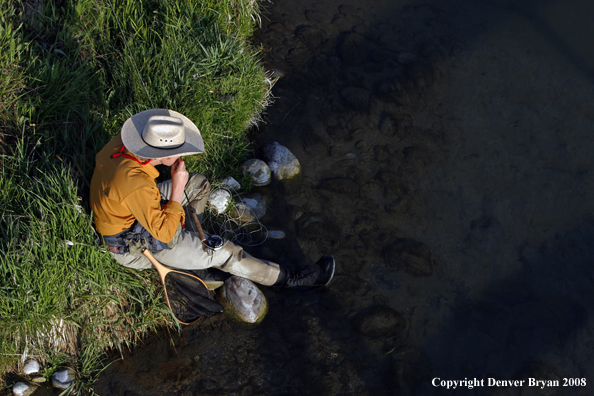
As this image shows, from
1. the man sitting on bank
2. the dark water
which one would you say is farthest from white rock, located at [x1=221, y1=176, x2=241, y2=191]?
the man sitting on bank

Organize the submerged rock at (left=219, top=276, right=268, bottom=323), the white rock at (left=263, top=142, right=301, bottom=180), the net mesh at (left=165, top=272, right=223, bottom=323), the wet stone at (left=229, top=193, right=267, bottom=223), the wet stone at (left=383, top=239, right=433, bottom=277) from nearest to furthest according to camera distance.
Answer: the net mesh at (left=165, top=272, right=223, bottom=323)
the submerged rock at (left=219, top=276, right=268, bottom=323)
the wet stone at (left=383, top=239, right=433, bottom=277)
the wet stone at (left=229, top=193, right=267, bottom=223)
the white rock at (left=263, top=142, right=301, bottom=180)

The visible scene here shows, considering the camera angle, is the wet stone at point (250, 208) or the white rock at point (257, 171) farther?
the white rock at point (257, 171)

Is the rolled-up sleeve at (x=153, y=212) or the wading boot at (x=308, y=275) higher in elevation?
the rolled-up sleeve at (x=153, y=212)

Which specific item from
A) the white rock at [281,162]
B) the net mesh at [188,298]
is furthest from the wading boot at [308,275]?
the white rock at [281,162]

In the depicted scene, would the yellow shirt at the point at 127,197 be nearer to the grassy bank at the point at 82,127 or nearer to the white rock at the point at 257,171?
the grassy bank at the point at 82,127

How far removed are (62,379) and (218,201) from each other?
5.97 feet

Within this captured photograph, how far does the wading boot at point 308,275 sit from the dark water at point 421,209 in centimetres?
13

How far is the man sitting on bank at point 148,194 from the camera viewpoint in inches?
106

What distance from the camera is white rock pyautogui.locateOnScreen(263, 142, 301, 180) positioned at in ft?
14.4

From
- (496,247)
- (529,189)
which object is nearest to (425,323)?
(496,247)

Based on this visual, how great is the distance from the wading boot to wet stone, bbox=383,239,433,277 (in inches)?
Result: 24.9

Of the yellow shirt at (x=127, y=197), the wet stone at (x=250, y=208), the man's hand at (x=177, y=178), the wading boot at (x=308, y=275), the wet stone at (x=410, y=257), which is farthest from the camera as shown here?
the wet stone at (x=250, y=208)

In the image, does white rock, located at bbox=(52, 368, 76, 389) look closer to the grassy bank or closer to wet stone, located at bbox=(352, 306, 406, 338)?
the grassy bank

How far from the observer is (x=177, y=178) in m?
2.93
